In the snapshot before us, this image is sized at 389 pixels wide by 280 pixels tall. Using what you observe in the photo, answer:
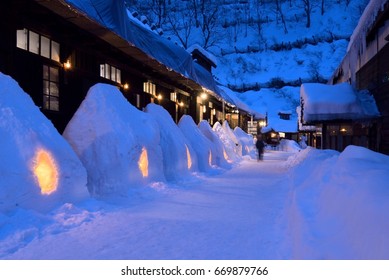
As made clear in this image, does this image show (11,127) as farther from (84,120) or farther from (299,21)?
(299,21)

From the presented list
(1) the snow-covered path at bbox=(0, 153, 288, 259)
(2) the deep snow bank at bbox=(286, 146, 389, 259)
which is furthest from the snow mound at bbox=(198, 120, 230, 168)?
(2) the deep snow bank at bbox=(286, 146, 389, 259)

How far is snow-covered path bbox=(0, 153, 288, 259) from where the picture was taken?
15.5 feet

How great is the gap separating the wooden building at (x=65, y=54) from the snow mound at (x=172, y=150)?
2.13 metres

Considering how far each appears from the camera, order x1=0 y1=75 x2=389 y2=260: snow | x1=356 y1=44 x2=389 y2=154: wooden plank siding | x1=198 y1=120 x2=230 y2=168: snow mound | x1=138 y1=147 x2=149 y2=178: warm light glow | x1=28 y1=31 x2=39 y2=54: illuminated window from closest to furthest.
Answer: x1=0 y1=75 x2=389 y2=260: snow
x1=28 y1=31 x2=39 y2=54: illuminated window
x1=138 y1=147 x2=149 y2=178: warm light glow
x1=356 y1=44 x2=389 y2=154: wooden plank siding
x1=198 y1=120 x2=230 y2=168: snow mound

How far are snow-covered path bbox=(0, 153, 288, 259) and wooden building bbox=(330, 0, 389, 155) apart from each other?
707 cm

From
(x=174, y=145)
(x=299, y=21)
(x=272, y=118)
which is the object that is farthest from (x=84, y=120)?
(x=299, y=21)

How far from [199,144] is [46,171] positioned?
393 inches

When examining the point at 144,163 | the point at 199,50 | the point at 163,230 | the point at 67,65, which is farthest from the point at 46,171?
the point at 199,50

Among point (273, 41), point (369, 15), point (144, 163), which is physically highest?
point (273, 41)

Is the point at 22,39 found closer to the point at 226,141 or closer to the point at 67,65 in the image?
the point at 67,65

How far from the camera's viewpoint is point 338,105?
1606cm

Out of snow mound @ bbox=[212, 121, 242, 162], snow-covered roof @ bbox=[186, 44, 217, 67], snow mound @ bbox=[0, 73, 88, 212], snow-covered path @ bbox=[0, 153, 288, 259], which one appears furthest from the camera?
snow-covered roof @ bbox=[186, 44, 217, 67]

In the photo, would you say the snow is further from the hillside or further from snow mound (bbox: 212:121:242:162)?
the hillside

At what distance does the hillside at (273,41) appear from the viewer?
89125 mm
